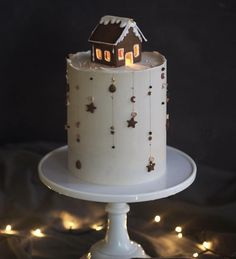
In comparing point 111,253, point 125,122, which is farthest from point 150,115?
point 111,253

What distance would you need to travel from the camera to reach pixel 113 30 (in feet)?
4.43

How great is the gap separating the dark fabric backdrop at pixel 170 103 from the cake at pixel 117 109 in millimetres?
333

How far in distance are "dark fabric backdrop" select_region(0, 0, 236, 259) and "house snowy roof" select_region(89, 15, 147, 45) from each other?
34 cm

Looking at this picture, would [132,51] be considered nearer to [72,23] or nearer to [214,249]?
[72,23]

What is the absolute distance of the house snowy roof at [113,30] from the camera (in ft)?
4.37

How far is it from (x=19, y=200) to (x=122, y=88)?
59 centimetres

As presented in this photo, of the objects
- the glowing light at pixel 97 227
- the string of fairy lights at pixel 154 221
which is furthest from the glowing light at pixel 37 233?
the glowing light at pixel 97 227

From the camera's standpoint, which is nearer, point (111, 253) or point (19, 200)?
point (111, 253)

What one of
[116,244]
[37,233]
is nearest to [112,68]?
[116,244]

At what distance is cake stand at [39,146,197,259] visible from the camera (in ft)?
4.32

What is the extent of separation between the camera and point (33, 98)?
1769 mm

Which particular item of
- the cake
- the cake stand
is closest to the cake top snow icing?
the cake

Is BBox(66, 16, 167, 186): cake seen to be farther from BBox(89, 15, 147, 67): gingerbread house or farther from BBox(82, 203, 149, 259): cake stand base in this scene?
BBox(82, 203, 149, 259): cake stand base

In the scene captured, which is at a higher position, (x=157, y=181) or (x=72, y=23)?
(x=72, y=23)
